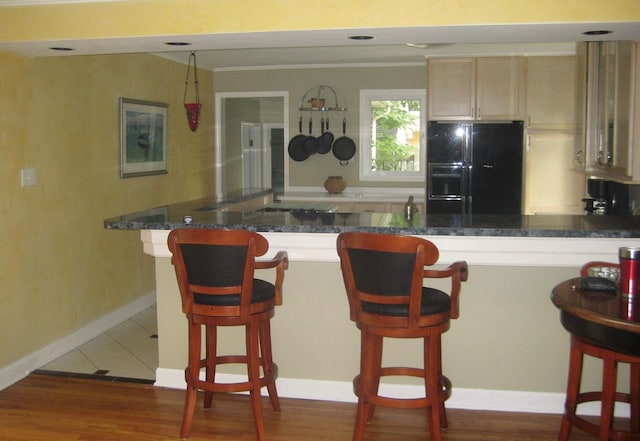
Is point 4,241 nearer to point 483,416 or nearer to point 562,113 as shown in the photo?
point 483,416

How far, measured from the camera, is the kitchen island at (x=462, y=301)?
10.4 ft

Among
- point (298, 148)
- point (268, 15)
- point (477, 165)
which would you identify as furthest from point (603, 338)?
point (298, 148)

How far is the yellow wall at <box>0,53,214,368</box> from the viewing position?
395cm

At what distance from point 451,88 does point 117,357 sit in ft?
12.0

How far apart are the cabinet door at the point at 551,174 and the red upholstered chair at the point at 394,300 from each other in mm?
3405

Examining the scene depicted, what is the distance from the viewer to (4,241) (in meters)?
3.88

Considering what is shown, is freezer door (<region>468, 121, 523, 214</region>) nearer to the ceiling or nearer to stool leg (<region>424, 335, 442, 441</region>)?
the ceiling

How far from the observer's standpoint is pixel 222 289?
290 cm

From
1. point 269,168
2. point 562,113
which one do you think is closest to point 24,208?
point 562,113

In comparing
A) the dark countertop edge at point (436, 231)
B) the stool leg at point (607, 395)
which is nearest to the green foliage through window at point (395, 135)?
the dark countertop edge at point (436, 231)

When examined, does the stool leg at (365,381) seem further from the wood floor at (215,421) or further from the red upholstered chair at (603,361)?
the red upholstered chair at (603,361)

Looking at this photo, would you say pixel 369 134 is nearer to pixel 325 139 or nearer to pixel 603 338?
pixel 325 139

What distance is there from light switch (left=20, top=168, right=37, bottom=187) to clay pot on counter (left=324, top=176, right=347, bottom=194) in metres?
3.42

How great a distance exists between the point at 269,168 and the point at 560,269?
263 inches
